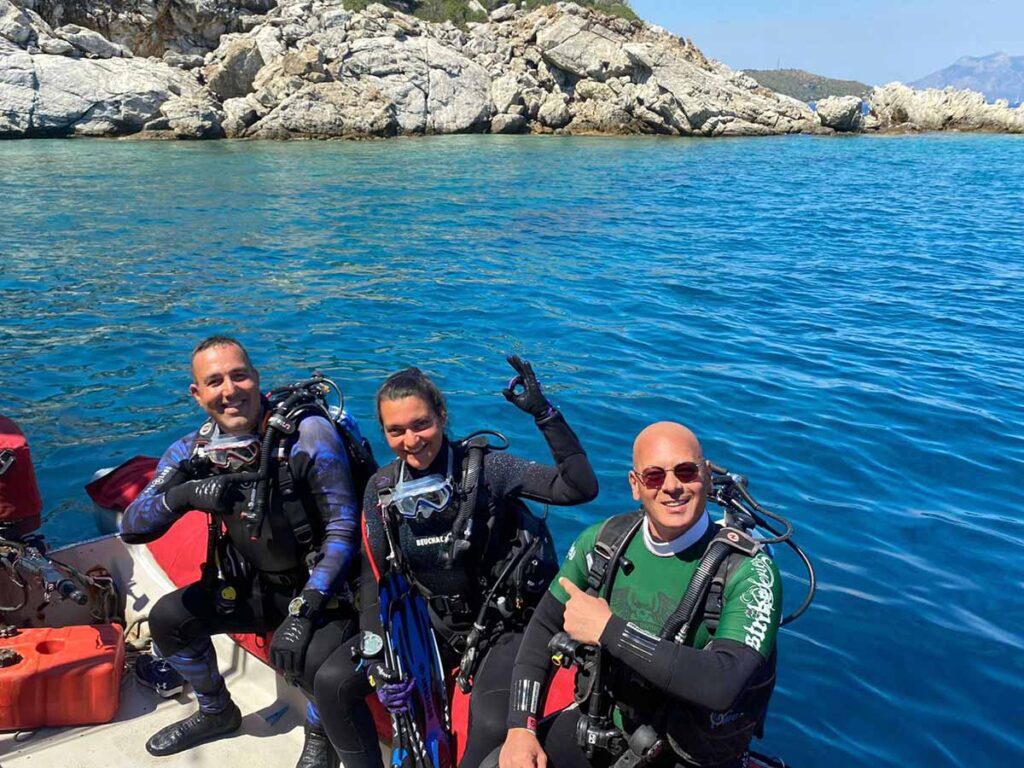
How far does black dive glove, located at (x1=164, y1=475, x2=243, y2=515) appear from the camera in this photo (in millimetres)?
3518

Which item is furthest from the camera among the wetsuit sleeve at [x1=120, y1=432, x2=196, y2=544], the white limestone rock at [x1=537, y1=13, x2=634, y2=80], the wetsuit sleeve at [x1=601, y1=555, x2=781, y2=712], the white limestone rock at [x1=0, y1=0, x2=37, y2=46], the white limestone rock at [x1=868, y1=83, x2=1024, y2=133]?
the white limestone rock at [x1=868, y1=83, x2=1024, y2=133]

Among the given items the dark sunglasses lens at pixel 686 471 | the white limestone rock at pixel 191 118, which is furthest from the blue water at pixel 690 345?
the white limestone rock at pixel 191 118

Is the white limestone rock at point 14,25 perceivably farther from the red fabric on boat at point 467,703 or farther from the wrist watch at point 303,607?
the red fabric on boat at point 467,703

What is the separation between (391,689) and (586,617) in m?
1.00

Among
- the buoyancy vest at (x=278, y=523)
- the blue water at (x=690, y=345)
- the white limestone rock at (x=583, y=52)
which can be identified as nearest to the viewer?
the buoyancy vest at (x=278, y=523)

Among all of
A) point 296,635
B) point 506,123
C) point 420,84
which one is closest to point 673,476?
point 296,635

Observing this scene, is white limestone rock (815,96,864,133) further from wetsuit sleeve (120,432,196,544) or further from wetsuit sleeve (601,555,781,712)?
wetsuit sleeve (601,555,781,712)

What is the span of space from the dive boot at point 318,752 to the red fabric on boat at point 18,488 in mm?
2111

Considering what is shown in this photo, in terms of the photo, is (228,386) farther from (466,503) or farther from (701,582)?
(701,582)

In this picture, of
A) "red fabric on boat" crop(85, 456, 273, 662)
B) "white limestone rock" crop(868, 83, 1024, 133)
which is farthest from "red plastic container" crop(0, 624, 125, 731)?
"white limestone rock" crop(868, 83, 1024, 133)

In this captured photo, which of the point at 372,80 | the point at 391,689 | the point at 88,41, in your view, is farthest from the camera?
the point at 372,80

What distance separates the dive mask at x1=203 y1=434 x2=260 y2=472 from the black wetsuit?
0.57 metres

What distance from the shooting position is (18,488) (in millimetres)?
4477

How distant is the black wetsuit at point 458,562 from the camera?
3381 millimetres
